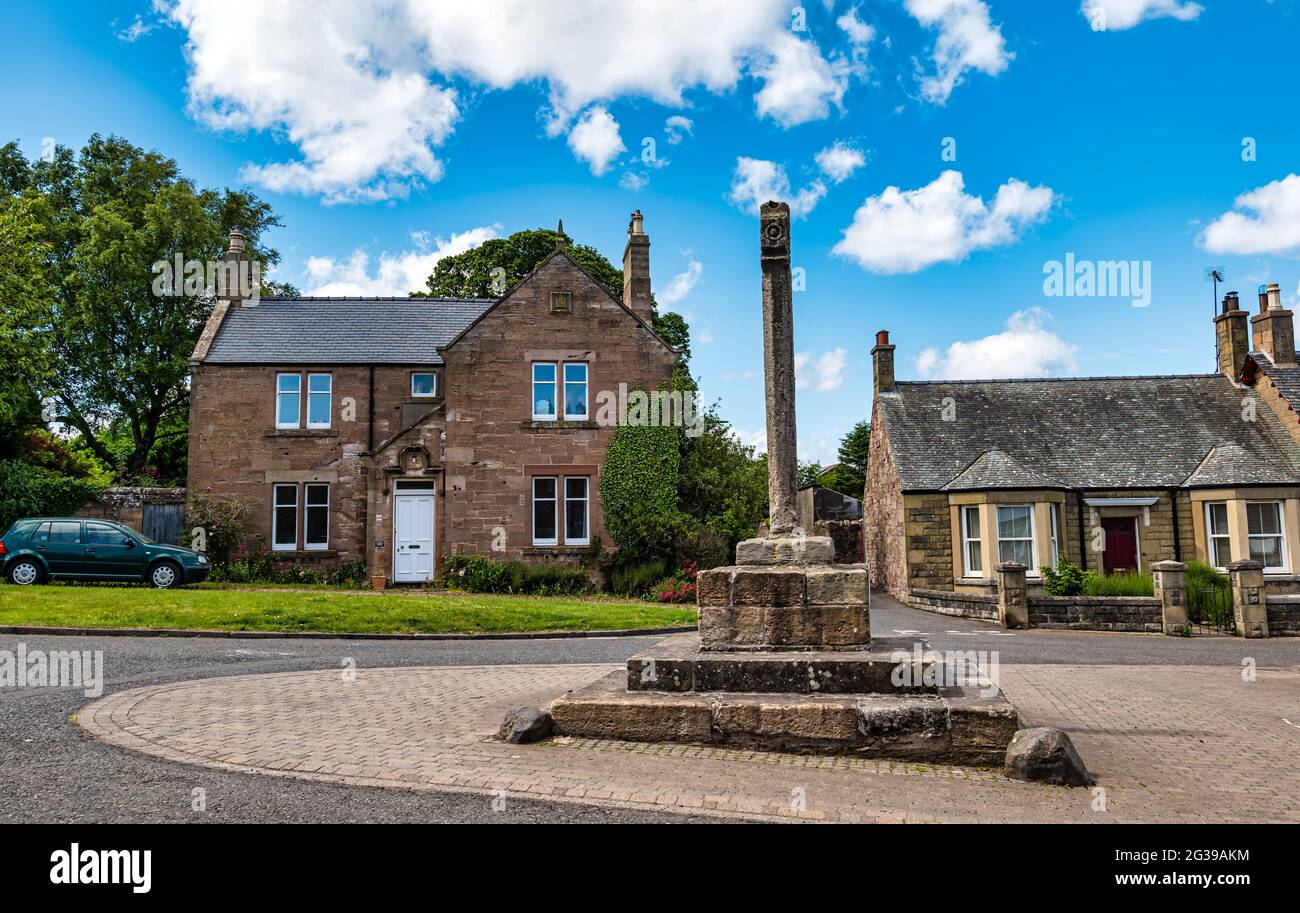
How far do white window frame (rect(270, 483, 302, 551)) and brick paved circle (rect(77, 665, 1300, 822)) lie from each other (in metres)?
15.7

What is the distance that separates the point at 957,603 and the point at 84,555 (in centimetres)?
1992

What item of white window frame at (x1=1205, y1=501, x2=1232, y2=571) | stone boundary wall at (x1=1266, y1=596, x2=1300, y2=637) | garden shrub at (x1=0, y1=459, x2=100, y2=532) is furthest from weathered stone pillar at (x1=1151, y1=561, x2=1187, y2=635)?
garden shrub at (x1=0, y1=459, x2=100, y2=532)

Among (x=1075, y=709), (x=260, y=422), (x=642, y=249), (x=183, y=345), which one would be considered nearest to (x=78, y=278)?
(x=183, y=345)

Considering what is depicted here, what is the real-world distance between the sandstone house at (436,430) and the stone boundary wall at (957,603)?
844cm

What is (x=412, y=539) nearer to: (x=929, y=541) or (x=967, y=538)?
(x=929, y=541)

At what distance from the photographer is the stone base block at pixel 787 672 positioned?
683 centimetres

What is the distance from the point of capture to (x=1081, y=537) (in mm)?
23750

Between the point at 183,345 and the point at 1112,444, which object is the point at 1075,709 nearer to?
the point at 1112,444

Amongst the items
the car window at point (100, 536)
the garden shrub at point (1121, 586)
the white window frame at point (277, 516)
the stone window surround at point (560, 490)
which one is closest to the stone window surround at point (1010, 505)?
the garden shrub at point (1121, 586)

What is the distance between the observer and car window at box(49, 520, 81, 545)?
742 inches

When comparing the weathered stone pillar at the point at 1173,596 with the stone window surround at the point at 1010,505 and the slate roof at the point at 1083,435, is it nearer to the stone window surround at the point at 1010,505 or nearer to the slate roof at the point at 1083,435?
the stone window surround at the point at 1010,505

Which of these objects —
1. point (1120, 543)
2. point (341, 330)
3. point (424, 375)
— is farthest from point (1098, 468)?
point (341, 330)

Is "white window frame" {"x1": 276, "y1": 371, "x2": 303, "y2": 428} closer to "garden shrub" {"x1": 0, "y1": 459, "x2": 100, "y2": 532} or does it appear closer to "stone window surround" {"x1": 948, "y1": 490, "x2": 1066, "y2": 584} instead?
"garden shrub" {"x1": 0, "y1": 459, "x2": 100, "y2": 532}
